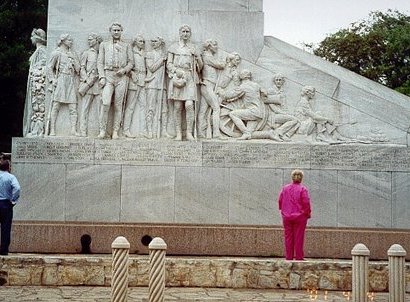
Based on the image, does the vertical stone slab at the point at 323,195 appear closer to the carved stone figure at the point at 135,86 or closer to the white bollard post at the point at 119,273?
the carved stone figure at the point at 135,86

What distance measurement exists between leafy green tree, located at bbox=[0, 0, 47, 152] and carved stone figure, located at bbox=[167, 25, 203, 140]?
1564 centimetres

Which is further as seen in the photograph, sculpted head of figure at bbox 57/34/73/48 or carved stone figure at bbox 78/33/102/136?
sculpted head of figure at bbox 57/34/73/48

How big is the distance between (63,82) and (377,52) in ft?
94.4

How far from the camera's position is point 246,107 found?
1761 cm

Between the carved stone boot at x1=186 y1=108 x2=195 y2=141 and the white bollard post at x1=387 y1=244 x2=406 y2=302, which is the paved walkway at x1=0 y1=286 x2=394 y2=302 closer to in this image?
the white bollard post at x1=387 y1=244 x2=406 y2=302

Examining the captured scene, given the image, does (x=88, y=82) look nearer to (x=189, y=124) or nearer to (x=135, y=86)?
(x=135, y=86)

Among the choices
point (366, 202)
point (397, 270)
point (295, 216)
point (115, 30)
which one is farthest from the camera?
point (115, 30)

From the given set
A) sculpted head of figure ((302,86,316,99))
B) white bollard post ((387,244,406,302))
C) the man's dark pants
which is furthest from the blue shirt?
white bollard post ((387,244,406,302))

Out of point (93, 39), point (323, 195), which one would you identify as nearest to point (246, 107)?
point (323, 195)

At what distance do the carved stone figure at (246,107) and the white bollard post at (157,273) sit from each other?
804cm

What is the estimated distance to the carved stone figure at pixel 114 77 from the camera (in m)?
17.5

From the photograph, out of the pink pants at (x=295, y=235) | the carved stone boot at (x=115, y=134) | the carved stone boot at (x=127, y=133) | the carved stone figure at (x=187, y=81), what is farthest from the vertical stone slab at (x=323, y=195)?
the carved stone boot at (x=115, y=134)

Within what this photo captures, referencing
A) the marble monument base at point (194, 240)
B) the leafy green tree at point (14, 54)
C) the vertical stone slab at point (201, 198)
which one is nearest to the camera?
the marble monument base at point (194, 240)

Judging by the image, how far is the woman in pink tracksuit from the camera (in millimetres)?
14141
